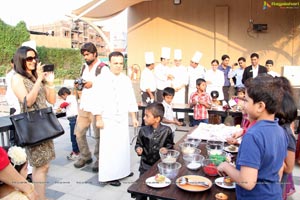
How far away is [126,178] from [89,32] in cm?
4858

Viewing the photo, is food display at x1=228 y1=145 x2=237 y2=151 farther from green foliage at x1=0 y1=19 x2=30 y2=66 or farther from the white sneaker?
green foliage at x1=0 y1=19 x2=30 y2=66

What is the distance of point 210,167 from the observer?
5.92ft

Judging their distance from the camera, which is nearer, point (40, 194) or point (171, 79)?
point (40, 194)

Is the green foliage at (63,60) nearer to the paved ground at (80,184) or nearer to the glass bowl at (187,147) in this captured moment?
the paved ground at (80,184)

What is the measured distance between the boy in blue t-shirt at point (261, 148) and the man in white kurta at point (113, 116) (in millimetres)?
1887

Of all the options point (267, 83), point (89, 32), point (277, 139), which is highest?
point (89, 32)

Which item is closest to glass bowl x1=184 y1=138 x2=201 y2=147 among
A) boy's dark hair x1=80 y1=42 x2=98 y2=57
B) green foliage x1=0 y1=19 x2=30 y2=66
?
boy's dark hair x1=80 y1=42 x2=98 y2=57

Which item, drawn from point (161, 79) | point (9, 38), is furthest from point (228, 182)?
point (9, 38)

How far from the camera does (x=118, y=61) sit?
2.98m

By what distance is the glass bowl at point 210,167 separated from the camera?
5.85 feet

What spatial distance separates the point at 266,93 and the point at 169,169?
81cm

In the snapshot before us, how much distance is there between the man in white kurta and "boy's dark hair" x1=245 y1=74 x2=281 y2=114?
1909 millimetres

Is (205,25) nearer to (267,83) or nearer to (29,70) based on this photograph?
(29,70)

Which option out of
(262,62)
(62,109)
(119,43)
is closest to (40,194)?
(62,109)
